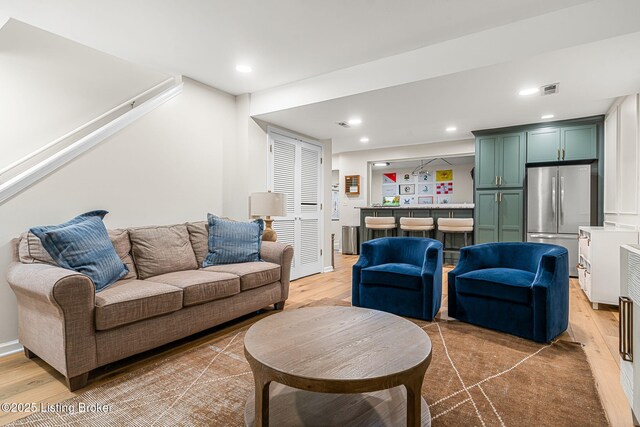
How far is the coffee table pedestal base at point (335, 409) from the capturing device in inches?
56.1

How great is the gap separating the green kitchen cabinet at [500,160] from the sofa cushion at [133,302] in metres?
4.73

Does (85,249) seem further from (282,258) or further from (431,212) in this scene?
(431,212)

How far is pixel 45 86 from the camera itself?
2756 mm

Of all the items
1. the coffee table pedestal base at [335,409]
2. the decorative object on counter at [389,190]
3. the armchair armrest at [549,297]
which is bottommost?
the coffee table pedestal base at [335,409]

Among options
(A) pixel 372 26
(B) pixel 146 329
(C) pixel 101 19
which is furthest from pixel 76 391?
(A) pixel 372 26

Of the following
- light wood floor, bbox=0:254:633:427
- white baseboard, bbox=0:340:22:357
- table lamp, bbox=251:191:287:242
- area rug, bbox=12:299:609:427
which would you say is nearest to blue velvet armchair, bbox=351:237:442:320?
light wood floor, bbox=0:254:633:427

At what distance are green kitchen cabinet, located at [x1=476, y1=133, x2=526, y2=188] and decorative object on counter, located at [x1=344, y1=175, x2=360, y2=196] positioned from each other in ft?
9.90

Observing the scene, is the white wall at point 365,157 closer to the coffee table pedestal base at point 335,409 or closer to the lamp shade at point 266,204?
the lamp shade at point 266,204

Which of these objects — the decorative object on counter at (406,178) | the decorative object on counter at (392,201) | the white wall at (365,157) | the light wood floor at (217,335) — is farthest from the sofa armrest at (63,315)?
the decorative object on counter at (406,178)

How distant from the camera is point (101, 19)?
8.30 feet

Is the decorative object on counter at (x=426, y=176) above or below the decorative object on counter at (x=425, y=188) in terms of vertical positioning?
above

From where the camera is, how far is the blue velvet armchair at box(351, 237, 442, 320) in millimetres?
2906

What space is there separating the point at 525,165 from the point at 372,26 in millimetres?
3522

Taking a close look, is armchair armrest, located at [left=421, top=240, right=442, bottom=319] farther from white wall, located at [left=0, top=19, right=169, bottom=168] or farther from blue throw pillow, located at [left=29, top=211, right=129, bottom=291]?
white wall, located at [left=0, top=19, right=169, bottom=168]
